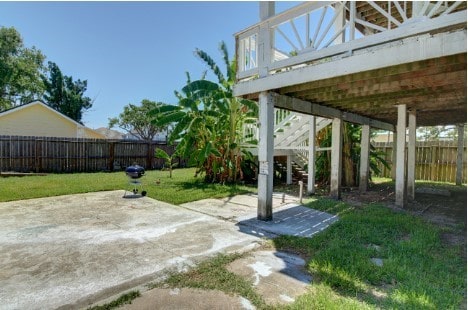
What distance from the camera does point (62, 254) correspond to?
3.41m

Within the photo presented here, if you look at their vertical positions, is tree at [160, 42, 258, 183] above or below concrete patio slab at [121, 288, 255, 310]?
above

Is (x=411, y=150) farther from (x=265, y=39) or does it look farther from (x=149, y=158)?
(x=149, y=158)

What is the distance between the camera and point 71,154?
1363 cm

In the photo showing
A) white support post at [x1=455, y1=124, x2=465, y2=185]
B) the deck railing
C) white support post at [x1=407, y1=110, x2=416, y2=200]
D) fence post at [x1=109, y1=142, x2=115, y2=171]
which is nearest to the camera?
the deck railing

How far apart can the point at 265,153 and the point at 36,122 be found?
18152 mm

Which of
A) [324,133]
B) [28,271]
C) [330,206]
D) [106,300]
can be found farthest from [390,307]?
[324,133]

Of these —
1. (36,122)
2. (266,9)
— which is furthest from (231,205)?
(36,122)

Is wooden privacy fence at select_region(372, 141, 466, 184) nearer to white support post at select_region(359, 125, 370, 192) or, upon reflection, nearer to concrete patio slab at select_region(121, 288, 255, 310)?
white support post at select_region(359, 125, 370, 192)

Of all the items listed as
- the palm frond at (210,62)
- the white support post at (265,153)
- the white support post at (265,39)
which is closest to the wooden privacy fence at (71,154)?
the palm frond at (210,62)

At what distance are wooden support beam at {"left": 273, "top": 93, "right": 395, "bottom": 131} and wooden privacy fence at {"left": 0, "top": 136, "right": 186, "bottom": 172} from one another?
11896 mm

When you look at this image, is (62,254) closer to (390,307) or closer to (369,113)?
(390,307)

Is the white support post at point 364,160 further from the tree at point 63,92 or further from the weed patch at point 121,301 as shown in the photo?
the tree at point 63,92

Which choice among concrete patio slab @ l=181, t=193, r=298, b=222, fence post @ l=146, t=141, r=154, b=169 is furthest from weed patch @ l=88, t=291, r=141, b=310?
fence post @ l=146, t=141, r=154, b=169

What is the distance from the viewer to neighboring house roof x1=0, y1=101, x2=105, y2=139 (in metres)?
15.8
